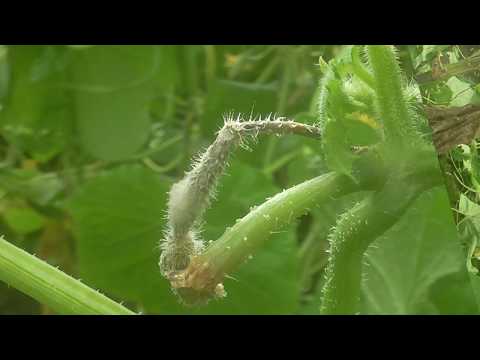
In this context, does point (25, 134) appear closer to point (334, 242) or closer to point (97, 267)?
point (97, 267)

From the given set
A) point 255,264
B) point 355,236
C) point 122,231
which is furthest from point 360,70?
point 122,231

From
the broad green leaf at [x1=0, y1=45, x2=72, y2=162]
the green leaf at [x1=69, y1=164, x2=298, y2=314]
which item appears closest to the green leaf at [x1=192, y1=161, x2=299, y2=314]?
the green leaf at [x1=69, y1=164, x2=298, y2=314]

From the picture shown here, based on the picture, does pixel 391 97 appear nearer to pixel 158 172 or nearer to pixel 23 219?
pixel 158 172

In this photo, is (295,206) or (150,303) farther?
(150,303)

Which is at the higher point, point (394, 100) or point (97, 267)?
point (394, 100)

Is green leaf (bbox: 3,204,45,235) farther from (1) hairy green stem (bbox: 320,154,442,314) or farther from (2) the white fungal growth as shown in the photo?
(1) hairy green stem (bbox: 320,154,442,314)
